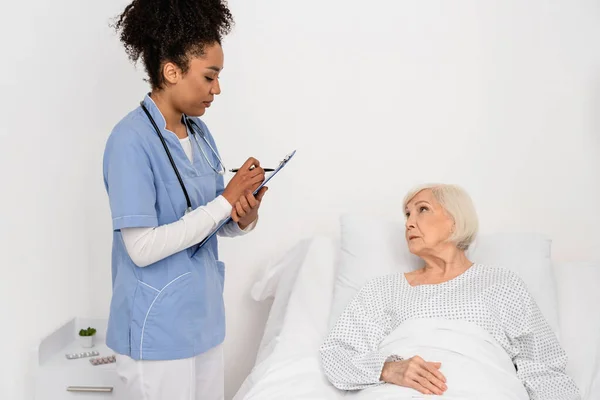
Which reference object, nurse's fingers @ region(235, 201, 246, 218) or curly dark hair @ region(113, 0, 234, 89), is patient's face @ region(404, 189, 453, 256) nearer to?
nurse's fingers @ region(235, 201, 246, 218)

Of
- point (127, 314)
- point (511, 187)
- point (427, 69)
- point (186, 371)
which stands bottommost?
point (186, 371)

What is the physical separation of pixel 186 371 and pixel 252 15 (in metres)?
1.34

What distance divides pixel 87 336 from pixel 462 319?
123 centimetres

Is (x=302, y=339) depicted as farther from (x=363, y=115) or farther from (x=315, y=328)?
(x=363, y=115)

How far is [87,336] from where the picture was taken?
8.04 feet

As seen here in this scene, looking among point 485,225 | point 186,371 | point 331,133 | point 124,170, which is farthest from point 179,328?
point 485,225

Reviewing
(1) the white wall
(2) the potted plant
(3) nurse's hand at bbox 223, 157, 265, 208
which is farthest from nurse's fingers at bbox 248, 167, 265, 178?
(2) the potted plant

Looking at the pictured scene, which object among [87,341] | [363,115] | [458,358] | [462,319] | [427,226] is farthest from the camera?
[363,115]

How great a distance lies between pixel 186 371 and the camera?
5.70 ft

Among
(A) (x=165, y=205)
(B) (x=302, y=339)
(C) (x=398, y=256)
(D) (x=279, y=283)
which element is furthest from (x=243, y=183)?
(D) (x=279, y=283)

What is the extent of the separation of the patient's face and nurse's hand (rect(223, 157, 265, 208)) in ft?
1.75

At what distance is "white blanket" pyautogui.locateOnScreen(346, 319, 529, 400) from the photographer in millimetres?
1714

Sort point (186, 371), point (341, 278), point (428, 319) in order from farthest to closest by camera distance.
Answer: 1. point (341, 278)
2. point (428, 319)
3. point (186, 371)

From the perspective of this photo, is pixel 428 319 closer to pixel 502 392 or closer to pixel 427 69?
pixel 502 392
